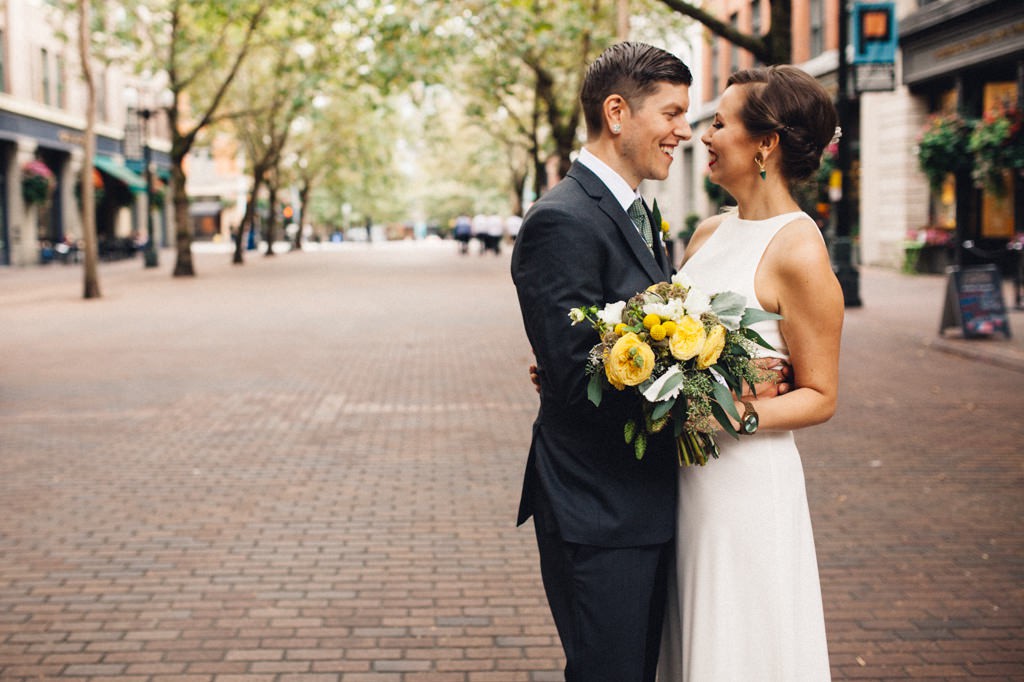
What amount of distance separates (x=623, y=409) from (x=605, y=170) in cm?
59

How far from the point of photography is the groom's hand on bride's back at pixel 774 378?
2.59 m

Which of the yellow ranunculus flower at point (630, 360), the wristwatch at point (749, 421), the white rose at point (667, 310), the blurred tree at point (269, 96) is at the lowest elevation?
the wristwatch at point (749, 421)

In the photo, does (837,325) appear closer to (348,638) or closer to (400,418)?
(348,638)

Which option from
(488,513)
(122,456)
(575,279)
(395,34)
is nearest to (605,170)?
(575,279)

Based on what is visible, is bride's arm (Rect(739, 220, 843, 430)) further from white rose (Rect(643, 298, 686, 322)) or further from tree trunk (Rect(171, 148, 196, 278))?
tree trunk (Rect(171, 148, 196, 278))

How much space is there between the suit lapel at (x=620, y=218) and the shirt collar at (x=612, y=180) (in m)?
0.01

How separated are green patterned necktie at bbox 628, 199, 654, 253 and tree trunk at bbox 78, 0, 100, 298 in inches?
819

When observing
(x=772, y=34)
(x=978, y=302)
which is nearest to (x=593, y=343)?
(x=772, y=34)

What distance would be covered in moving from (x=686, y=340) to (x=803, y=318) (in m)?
0.45

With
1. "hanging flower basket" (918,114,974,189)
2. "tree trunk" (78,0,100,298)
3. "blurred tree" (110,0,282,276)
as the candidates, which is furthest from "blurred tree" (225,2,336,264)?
"hanging flower basket" (918,114,974,189)

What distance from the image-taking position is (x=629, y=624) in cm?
255

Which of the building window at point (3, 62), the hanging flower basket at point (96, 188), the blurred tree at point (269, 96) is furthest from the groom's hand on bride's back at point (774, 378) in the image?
the hanging flower basket at point (96, 188)

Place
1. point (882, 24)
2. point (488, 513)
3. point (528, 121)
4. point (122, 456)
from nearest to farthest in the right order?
point (488, 513), point (122, 456), point (882, 24), point (528, 121)

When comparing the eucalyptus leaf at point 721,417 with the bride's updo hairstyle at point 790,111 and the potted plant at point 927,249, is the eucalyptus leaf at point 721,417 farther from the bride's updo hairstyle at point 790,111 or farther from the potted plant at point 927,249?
the potted plant at point 927,249
